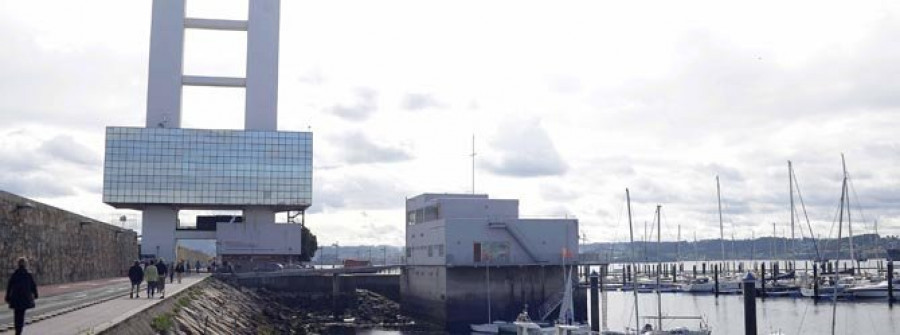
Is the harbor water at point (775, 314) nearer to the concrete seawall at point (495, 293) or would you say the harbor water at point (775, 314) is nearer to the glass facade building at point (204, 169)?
the concrete seawall at point (495, 293)

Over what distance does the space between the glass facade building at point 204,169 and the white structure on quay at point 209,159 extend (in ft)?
0.35

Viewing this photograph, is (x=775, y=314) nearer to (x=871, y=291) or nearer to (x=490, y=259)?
(x=871, y=291)

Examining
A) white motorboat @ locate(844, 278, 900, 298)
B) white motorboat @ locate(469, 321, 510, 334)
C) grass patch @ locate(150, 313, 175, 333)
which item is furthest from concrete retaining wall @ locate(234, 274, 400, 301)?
grass patch @ locate(150, 313, 175, 333)

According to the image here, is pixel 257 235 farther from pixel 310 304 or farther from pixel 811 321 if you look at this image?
pixel 811 321

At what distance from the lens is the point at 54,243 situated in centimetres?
4525

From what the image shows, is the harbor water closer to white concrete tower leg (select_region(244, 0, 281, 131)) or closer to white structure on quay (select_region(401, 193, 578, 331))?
white structure on quay (select_region(401, 193, 578, 331))

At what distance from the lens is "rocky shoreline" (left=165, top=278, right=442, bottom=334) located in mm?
37250

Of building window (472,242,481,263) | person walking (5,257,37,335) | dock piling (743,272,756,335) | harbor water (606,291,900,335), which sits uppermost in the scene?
building window (472,242,481,263)

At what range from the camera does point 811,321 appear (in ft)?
243

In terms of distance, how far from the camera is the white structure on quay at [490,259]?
67.9 metres

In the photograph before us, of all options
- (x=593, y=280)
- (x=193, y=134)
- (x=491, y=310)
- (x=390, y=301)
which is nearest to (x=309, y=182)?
(x=193, y=134)

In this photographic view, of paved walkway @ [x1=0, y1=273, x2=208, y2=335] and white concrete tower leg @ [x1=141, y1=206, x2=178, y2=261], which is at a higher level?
white concrete tower leg @ [x1=141, y1=206, x2=178, y2=261]

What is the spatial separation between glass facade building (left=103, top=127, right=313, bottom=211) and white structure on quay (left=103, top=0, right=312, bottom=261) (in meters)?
0.11

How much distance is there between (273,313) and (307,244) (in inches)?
2074
